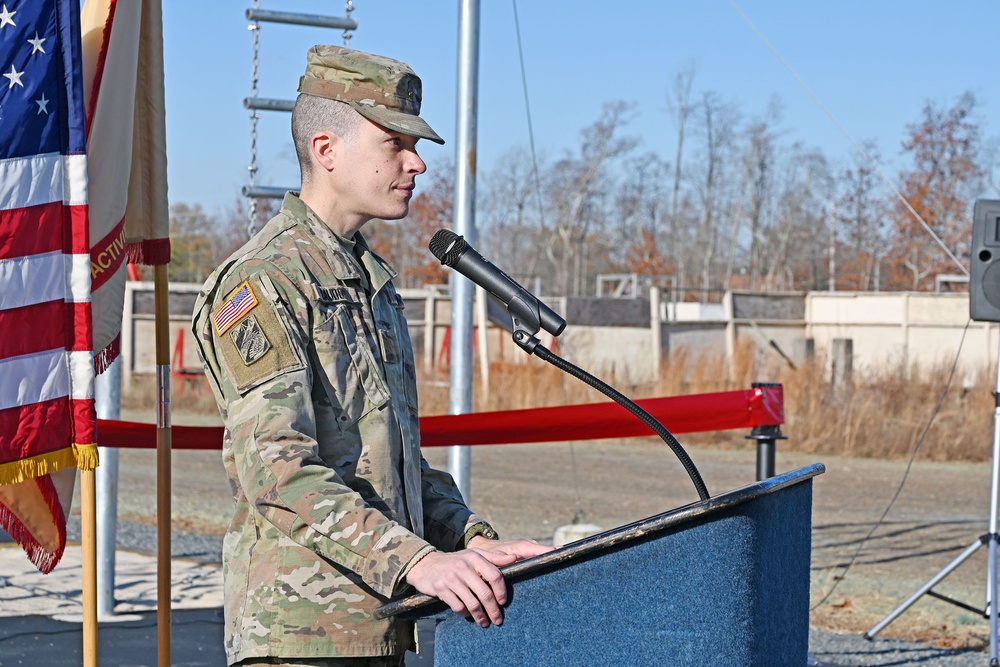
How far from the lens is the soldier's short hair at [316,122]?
7.43ft

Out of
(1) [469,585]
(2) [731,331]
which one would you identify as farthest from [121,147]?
(2) [731,331]

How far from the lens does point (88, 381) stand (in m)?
3.30

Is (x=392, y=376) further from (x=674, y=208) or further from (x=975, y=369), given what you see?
(x=674, y=208)

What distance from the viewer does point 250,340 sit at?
2082 mm

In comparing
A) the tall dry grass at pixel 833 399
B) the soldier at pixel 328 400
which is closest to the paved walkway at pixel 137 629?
the soldier at pixel 328 400

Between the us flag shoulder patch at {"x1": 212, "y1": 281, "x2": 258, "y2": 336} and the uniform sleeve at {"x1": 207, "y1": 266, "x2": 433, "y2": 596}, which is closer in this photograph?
the uniform sleeve at {"x1": 207, "y1": 266, "x2": 433, "y2": 596}

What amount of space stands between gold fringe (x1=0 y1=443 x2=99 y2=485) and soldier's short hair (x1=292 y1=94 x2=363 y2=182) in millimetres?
1334

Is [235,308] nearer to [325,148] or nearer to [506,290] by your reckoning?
[325,148]

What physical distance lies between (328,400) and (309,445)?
152 millimetres

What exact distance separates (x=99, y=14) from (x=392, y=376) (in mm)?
1975

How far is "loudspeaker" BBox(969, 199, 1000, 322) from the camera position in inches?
261

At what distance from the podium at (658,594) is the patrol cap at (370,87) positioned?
926mm

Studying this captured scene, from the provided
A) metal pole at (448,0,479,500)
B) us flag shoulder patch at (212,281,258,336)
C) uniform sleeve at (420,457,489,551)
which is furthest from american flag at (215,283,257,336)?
metal pole at (448,0,479,500)

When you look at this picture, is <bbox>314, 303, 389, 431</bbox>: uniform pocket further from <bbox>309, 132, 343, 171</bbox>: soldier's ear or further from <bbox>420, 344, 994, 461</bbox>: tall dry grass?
<bbox>420, 344, 994, 461</bbox>: tall dry grass
